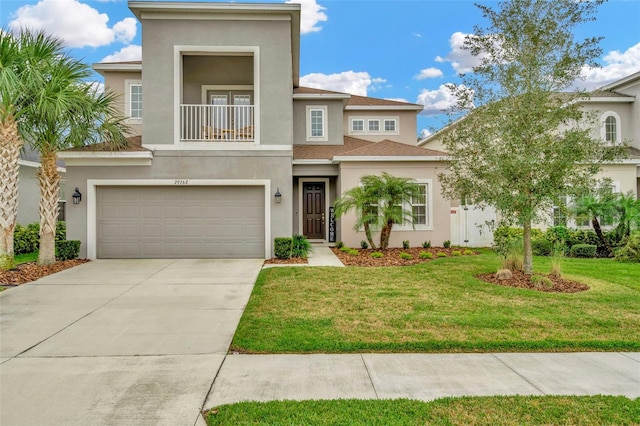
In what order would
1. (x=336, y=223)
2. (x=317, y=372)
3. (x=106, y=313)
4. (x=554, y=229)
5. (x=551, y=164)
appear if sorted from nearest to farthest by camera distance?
(x=317, y=372) → (x=106, y=313) → (x=551, y=164) → (x=554, y=229) → (x=336, y=223)

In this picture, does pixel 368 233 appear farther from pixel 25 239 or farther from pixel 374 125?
pixel 25 239

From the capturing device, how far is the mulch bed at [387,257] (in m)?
10.9

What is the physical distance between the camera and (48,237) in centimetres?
1017

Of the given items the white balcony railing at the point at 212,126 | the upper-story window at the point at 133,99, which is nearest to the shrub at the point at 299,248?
the white balcony railing at the point at 212,126

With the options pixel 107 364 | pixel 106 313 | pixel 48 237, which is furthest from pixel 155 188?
pixel 107 364

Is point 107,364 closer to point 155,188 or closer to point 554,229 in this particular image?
point 155,188

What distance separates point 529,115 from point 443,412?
21.1 ft

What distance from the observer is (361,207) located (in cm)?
1220

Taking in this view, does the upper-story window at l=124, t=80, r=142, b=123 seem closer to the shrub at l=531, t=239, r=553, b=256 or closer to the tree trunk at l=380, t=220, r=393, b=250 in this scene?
the tree trunk at l=380, t=220, r=393, b=250

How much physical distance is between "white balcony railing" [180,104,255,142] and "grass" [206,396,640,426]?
964 centimetres

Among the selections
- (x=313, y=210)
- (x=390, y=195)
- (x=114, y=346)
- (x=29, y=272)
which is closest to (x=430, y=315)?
(x=114, y=346)

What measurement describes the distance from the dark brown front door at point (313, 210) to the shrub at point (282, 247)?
406 cm

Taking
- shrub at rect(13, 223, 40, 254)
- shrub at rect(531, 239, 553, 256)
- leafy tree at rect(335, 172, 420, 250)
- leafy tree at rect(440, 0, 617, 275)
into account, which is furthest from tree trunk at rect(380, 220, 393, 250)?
shrub at rect(13, 223, 40, 254)

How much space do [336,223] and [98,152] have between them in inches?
330
